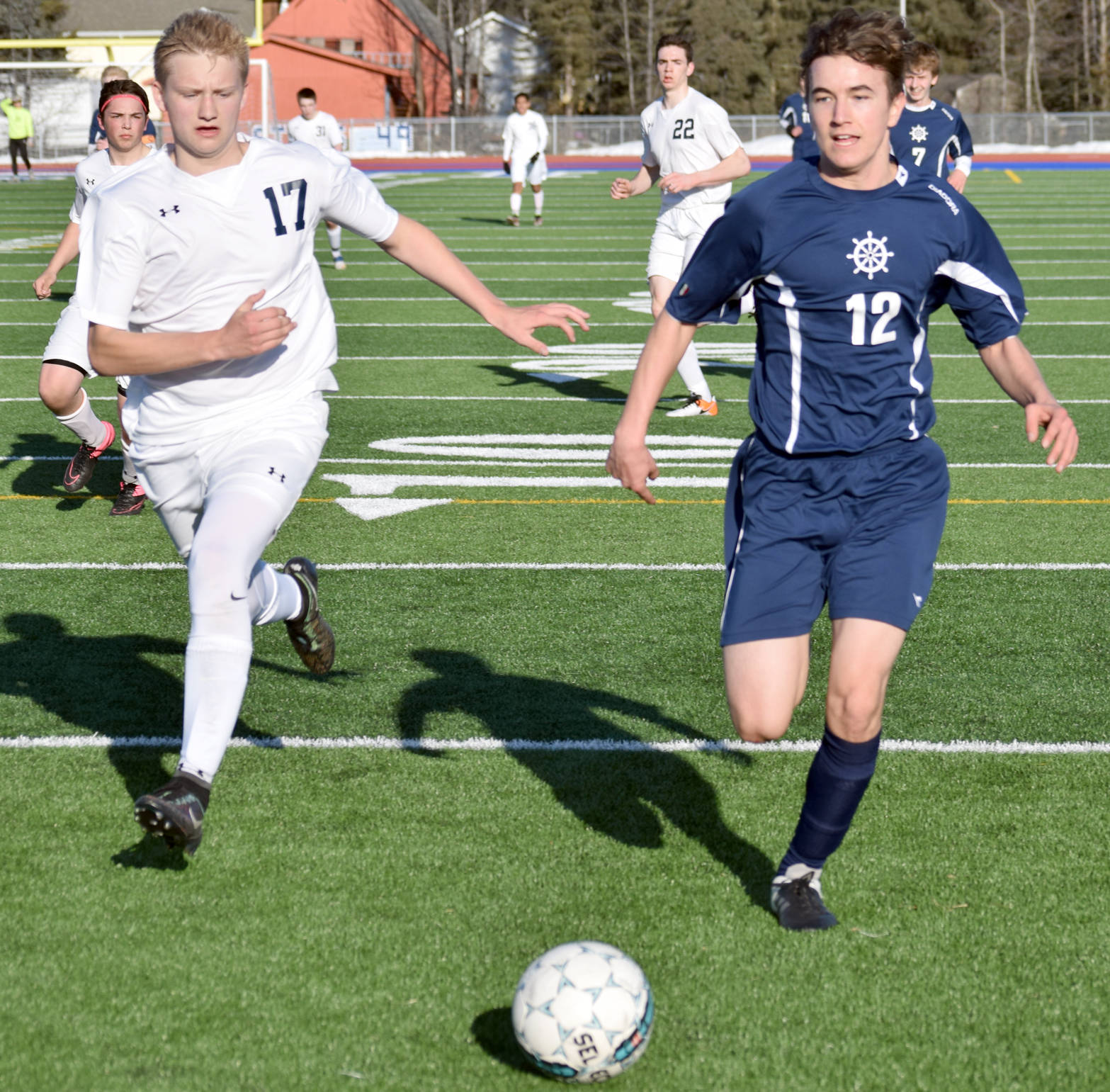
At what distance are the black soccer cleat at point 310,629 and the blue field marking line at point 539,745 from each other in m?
0.39

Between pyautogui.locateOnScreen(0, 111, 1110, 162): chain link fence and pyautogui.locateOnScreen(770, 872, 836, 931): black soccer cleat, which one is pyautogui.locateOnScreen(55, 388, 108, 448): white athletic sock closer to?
pyautogui.locateOnScreen(770, 872, 836, 931): black soccer cleat

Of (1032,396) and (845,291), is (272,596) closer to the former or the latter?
(845,291)

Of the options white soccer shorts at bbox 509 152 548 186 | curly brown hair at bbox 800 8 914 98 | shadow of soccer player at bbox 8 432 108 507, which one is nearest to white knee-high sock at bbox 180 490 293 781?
curly brown hair at bbox 800 8 914 98

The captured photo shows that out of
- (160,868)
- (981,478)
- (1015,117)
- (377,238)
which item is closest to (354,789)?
(160,868)

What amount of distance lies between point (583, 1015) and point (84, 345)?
18.4ft

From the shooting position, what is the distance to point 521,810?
4570mm

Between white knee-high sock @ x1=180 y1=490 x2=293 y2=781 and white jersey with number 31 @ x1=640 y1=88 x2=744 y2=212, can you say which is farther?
white jersey with number 31 @ x1=640 y1=88 x2=744 y2=212

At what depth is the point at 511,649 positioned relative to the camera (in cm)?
607

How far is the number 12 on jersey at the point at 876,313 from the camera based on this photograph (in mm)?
3748

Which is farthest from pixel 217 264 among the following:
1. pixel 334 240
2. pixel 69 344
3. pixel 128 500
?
pixel 334 240

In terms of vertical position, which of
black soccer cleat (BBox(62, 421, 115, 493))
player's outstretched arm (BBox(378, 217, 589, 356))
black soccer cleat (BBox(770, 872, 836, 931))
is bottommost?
black soccer cleat (BBox(770, 872, 836, 931))

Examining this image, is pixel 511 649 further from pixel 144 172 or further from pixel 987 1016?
pixel 987 1016

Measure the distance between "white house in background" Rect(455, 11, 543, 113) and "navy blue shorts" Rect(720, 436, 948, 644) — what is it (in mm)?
81554

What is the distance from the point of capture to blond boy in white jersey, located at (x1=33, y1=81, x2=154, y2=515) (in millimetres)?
7664
